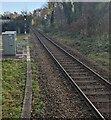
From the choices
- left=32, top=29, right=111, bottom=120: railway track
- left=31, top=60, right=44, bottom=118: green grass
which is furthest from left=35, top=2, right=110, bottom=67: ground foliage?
left=31, top=60, right=44, bottom=118: green grass

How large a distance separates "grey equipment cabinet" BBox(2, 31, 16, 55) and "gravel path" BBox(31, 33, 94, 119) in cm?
507

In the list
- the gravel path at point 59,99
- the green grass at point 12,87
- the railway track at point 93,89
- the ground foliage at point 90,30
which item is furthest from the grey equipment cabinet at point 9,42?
the ground foliage at point 90,30

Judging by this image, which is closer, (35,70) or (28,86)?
(28,86)

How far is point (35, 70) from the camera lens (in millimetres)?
16312

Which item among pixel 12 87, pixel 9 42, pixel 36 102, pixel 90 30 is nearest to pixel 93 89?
pixel 36 102

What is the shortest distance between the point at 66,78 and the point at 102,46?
1243 cm

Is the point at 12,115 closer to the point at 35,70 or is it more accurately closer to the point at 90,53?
the point at 35,70

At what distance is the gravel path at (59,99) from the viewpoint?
906cm

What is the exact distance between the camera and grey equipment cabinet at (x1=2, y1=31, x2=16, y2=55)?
1980 cm

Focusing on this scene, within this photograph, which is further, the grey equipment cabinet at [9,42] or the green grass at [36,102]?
the grey equipment cabinet at [9,42]

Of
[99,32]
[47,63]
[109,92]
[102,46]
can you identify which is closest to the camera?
[109,92]

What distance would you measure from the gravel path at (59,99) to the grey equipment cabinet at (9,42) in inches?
200

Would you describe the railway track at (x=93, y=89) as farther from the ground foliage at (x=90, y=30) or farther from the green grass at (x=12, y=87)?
the ground foliage at (x=90, y=30)

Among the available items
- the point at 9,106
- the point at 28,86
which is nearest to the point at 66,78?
the point at 28,86
